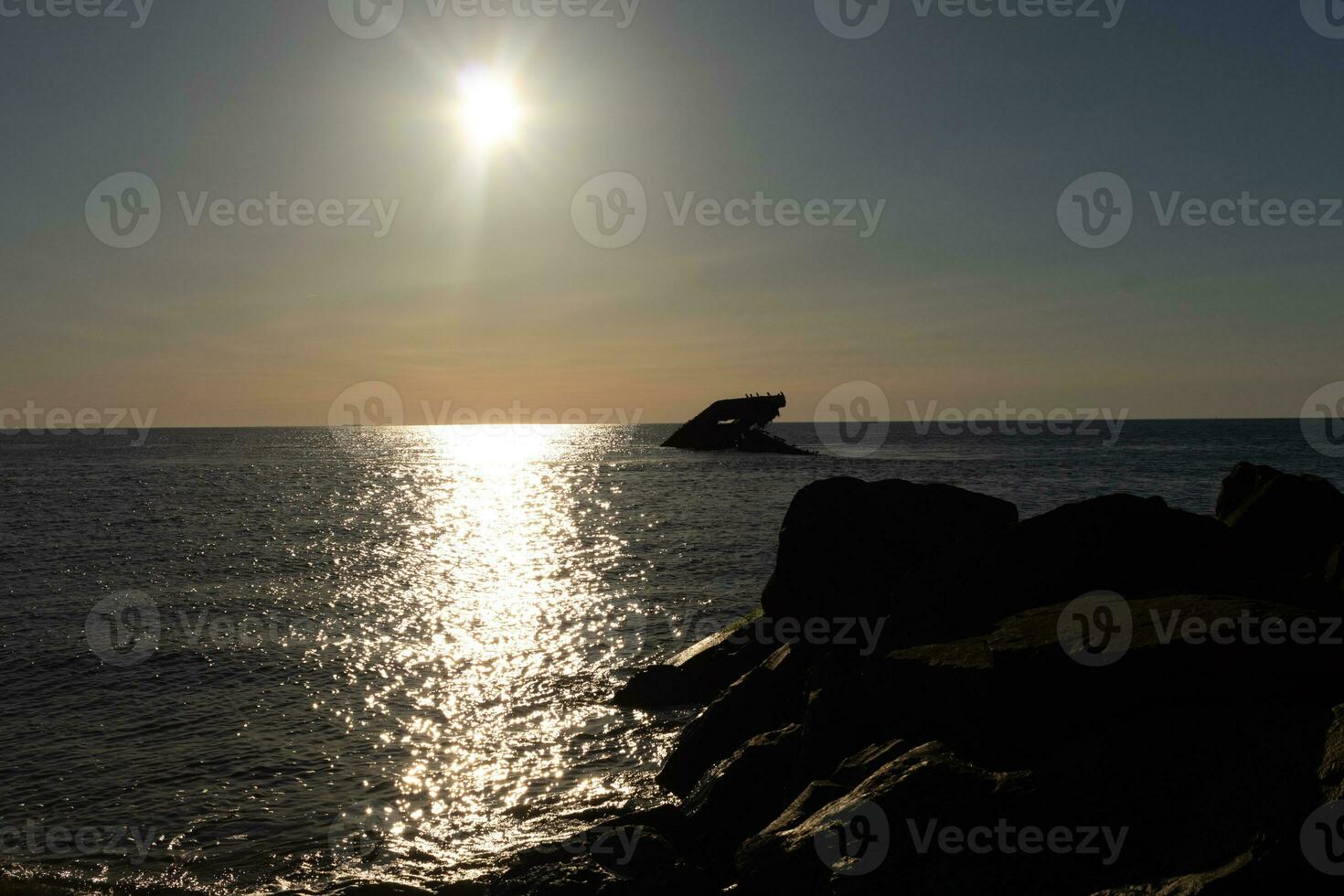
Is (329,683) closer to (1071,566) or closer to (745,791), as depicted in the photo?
(745,791)

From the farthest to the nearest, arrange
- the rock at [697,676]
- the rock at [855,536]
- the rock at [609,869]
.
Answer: the rock at [697,676]
the rock at [855,536]
the rock at [609,869]

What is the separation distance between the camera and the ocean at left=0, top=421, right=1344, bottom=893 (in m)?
11.8

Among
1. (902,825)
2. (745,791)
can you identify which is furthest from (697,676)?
(902,825)

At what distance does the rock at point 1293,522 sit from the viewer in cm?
1184

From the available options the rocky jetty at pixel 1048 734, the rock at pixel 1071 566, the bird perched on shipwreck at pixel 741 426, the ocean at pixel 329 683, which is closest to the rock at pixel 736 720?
the rocky jetty at pixel 1048 734

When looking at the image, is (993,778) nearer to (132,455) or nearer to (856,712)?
(856,712)

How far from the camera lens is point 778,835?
9.27 metres

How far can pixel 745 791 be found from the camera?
437 inches

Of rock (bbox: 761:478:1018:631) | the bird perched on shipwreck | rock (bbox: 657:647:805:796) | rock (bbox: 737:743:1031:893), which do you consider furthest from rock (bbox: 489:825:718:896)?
the bird perched on shipwreck

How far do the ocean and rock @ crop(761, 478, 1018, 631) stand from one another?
3974 mm

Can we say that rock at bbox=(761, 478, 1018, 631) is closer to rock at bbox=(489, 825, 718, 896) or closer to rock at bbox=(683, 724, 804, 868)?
rock at bbox=(683, 724, 804, 868)

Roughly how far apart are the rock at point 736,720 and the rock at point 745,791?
104 centimetres

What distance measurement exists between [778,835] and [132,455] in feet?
520

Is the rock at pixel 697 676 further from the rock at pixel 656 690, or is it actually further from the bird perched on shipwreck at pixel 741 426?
the bird perched on shipwreck at pixel 741 426
